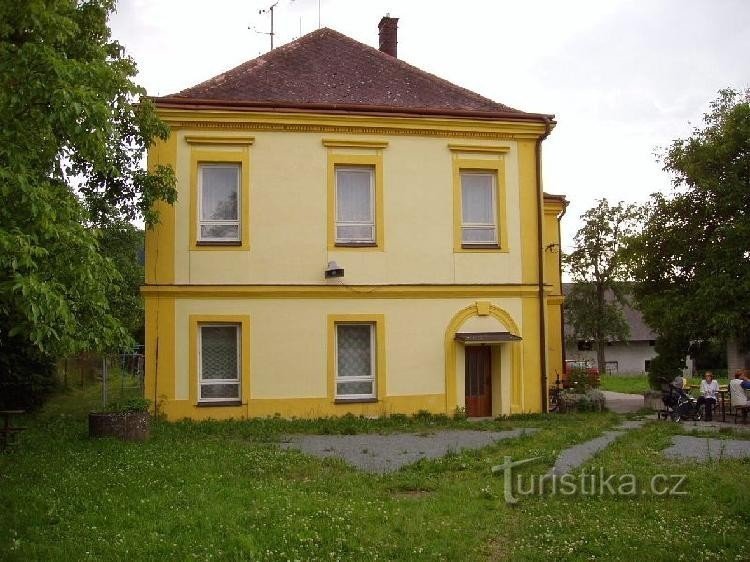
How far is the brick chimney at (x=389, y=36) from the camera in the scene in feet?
72.3

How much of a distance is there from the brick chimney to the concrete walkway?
11449 mm

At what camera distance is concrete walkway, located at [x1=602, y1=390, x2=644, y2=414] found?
21.1 meters

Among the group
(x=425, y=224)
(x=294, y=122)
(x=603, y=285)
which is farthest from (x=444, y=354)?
(x=603, y=285)

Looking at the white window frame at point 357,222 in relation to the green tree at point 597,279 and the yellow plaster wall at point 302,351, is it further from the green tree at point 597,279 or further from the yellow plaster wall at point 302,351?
the green tree at point 597,279

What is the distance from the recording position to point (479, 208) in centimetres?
1808

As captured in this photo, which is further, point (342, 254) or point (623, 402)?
point (623, 402)

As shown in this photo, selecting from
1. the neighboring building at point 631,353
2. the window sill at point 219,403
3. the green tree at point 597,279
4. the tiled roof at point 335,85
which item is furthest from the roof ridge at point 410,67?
the neighboring building at point 631,353

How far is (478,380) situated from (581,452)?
629cm

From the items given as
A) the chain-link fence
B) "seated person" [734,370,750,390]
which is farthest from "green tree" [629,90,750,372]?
the chain-link fence

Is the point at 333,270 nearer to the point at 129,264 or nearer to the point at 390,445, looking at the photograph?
the point at 390,445

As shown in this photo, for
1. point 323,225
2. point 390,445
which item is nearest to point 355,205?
point 323,225

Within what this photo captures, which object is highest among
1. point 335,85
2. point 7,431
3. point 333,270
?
point 335,85

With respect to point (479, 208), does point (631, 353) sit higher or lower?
lower

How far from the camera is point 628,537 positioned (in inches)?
277
